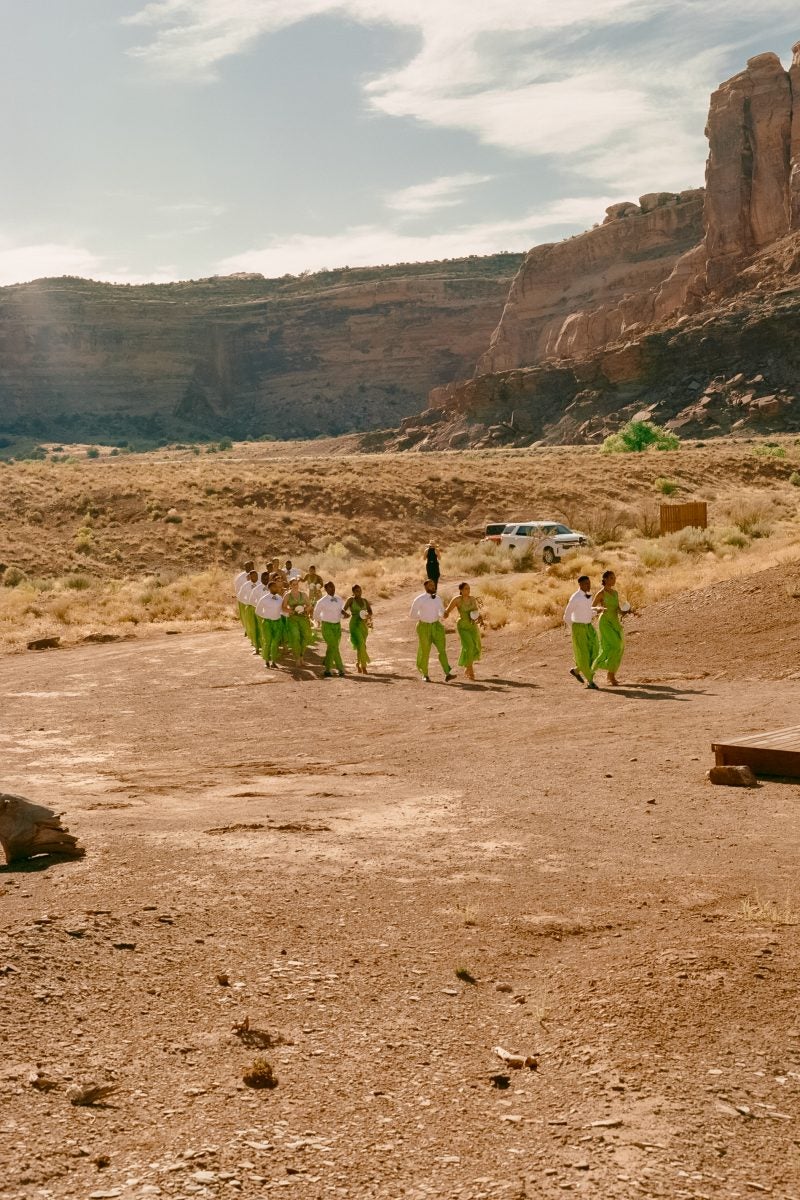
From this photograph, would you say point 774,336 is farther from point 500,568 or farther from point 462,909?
point 462,909

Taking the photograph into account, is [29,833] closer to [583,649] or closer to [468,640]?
[583,649]

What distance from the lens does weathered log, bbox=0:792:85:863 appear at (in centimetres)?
880

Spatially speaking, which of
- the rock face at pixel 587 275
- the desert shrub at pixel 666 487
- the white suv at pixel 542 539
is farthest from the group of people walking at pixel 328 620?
the rock face at pixel 587 275

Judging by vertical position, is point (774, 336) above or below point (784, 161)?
below

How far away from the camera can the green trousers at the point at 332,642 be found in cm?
2147

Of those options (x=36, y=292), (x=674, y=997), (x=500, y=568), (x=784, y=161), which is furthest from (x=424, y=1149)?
(x=36, y=292)

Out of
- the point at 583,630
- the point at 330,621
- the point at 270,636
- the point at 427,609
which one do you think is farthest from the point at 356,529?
the point at 583,630

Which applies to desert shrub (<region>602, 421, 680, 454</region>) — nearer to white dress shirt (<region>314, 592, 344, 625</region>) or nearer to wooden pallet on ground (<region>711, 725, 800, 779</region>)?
white dress shirt (<region>314, 592, 344, 625</region>)

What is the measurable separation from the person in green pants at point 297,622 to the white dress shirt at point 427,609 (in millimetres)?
3160

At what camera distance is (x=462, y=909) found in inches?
305

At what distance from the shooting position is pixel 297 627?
22.9 meters

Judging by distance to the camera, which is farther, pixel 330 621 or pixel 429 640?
pixel 330 621

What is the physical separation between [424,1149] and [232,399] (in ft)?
522

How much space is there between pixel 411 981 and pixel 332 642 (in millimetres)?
15128
